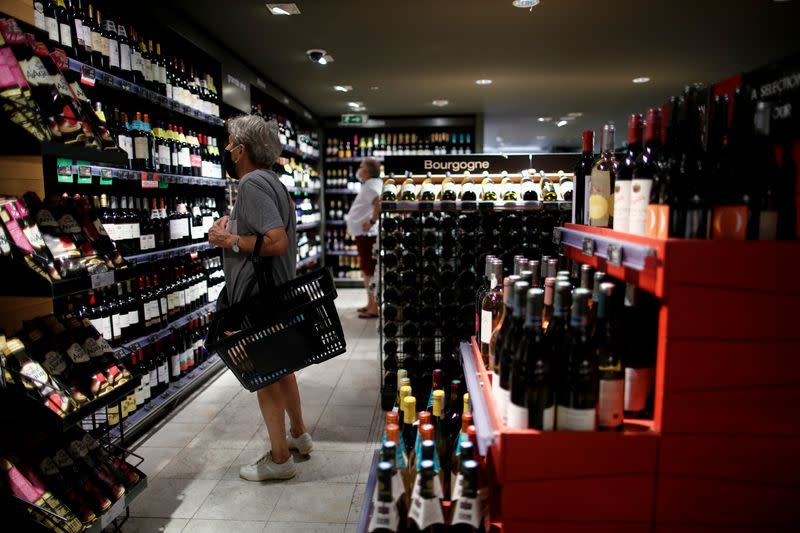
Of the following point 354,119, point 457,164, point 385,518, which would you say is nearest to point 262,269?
point 385,518

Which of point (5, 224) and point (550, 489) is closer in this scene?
point (550, 489)

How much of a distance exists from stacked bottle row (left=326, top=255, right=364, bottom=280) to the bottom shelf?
15.3 ft

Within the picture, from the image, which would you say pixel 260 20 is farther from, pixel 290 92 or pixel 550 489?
pixel 550 489

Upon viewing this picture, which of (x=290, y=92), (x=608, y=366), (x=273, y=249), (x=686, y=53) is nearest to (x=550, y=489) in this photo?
(x=608, y=366)

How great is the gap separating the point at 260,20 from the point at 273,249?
2.57m

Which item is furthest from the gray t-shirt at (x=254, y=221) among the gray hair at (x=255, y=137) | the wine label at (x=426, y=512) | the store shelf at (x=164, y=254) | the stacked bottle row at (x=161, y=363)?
the wine label at (x=426, y=512)

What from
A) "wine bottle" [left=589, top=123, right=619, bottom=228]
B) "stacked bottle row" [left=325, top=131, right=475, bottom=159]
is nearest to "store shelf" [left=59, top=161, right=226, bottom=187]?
"wine bottle" [left=589, top=123, right=619, bottom=228]

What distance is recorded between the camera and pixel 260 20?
13.7 feet

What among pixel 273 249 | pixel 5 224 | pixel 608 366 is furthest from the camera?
pixel 273 249

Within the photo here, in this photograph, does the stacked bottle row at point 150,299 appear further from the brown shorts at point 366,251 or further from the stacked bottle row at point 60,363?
the brown shorts at point 366,251

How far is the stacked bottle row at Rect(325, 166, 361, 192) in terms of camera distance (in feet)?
29.9

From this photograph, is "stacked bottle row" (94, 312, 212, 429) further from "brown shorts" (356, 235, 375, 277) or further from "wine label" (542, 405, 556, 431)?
"wine label" (542, 405, 556, 431)

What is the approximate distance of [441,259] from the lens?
10.7 ft

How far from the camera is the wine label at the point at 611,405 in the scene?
1.32 metres
